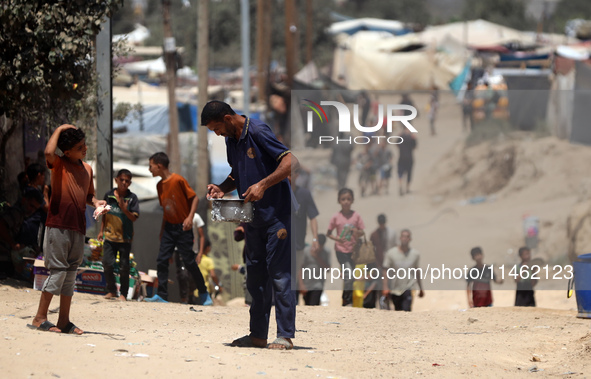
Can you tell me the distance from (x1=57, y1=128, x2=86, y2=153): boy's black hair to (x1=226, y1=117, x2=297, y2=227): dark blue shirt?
105 cm

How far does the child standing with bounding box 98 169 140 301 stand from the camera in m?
8.56

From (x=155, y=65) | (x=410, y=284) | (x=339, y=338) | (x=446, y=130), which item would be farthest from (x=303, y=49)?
(x=339, y=338)

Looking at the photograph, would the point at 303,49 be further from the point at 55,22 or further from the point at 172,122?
the point at 55,22

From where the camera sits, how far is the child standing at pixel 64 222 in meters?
5.76

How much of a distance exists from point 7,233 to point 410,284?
4.90m

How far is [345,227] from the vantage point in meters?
10.3

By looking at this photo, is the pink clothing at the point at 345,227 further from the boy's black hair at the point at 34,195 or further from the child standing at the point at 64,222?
the child standing at the point at 64,222

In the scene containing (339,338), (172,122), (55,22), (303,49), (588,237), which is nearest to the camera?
(339,338)

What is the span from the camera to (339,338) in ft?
23.2

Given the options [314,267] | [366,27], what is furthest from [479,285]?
[366,27]

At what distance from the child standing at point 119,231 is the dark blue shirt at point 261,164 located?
310 centimetres

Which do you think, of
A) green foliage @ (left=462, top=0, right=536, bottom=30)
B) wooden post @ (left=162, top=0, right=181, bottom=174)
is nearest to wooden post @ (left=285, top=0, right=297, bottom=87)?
wooden post @ (left=162, top=0, right=181, bottom=174)

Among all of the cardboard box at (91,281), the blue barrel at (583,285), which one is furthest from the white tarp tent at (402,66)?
the cardboard box at (91,281)

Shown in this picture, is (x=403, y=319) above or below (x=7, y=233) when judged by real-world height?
below
